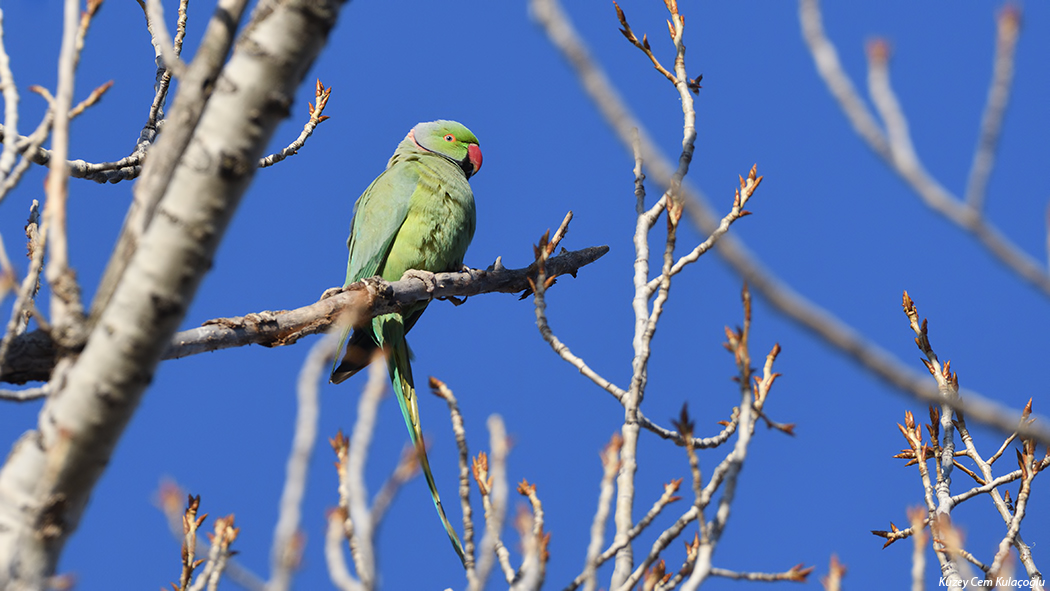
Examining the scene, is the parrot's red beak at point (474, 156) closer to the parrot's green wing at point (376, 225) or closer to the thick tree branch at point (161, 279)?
the parrot's green wing at point (376, 225)

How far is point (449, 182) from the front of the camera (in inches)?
232

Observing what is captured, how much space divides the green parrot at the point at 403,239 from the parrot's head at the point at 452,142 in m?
0.70

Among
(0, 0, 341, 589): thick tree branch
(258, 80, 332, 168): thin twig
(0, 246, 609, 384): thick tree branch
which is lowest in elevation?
(0, 0, 341, 589): thick tree branch

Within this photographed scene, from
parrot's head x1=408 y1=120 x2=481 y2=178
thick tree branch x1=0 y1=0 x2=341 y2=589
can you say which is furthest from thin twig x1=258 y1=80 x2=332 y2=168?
thick tree branch x1=0 y1=0 x2=341 y2=589

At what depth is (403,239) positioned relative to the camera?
18.3ft

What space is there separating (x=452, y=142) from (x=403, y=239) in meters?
1.61

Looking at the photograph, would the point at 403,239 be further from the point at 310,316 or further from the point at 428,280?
the point at 310,316

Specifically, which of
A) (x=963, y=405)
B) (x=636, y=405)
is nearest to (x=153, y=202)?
(x=636, y=405)

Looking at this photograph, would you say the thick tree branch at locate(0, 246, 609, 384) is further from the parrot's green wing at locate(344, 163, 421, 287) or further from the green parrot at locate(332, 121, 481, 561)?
the parrot's green wing at locate(344, 163, 421, 287)

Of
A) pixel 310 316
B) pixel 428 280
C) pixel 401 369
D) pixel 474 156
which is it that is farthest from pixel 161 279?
pixel 474 156

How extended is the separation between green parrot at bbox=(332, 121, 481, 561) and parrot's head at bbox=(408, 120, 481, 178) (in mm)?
699

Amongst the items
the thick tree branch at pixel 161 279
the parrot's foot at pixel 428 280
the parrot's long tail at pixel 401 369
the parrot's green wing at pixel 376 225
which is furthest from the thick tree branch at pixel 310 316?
the parrot's green wing at pixel 376 225

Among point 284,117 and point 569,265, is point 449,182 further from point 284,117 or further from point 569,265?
point 284,117

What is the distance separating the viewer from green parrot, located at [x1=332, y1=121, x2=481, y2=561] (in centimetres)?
517
